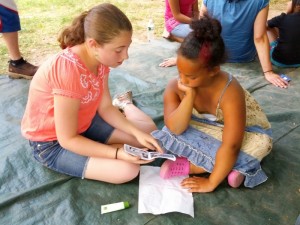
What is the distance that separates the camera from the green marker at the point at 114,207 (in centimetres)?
143

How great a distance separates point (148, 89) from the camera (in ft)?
8.05

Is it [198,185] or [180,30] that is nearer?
[198,185]

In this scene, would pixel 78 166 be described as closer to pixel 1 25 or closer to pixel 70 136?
pixel 70 136

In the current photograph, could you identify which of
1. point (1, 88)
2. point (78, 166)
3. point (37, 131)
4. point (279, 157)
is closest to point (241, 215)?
point (279, 157)

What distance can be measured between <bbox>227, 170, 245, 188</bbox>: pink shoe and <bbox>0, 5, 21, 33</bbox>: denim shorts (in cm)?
204

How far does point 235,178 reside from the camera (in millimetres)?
1495

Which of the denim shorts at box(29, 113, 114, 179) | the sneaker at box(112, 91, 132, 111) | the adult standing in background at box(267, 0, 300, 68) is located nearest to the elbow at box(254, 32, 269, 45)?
the adult standing in background at box(267, 0, 300, 68)

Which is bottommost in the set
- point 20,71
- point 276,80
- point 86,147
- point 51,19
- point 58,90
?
point 51,19

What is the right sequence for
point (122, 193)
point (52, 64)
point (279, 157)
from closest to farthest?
point (52, 64) → point (122, 193) → point (279, 157)

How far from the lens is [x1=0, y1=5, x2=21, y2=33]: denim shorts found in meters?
2.41

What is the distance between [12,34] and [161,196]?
74.5 inches

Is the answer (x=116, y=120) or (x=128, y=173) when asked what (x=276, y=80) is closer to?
(x=116, y=120)

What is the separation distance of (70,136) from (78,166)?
0.68 feet

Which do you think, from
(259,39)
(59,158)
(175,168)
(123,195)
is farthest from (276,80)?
(59,158)
